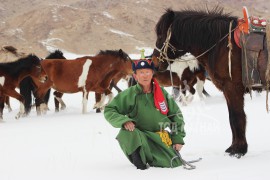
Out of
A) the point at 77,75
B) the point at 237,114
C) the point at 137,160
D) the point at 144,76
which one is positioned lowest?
the point at 77,75

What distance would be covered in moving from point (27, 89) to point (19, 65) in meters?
1.15

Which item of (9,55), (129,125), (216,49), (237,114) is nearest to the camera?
(129,125)

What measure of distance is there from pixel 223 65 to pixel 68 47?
113ft

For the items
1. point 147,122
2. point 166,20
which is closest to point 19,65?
point 166,20

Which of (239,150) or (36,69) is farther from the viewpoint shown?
(36,69)

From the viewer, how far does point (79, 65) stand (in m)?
10.4

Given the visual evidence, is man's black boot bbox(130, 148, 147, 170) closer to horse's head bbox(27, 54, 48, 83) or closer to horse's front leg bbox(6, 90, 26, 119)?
horse's front leg bbox(6, 90, 26, 119)

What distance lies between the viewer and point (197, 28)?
5.04 m

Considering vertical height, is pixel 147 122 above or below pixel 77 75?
above

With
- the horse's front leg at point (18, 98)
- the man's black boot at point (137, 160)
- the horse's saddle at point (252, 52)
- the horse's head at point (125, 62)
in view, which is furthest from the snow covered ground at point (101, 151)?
the horse's head at point (125, 62)

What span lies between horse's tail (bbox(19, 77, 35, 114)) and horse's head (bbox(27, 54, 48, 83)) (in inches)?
21.2

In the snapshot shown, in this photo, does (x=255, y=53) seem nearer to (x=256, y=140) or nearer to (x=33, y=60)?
(x=256, y=140)

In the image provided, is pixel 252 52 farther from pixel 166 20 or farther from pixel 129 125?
pixel 129 125

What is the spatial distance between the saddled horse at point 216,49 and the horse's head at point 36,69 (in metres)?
5.82
